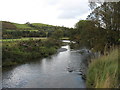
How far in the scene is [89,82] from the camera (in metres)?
6.94

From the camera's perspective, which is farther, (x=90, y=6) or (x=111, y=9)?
(x=90, y=6)

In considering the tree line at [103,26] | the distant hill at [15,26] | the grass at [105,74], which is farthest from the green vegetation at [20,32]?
the grass at [105,74]

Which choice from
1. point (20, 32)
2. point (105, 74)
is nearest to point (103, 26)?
point (105, 74)

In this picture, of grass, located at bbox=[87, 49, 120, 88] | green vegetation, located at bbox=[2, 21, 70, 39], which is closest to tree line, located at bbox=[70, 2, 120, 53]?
grass, located at bbox=[87, 49, 120, 88]

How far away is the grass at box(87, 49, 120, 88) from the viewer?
5.00 m

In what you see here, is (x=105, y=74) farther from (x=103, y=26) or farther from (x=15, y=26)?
(x=15, y=26)

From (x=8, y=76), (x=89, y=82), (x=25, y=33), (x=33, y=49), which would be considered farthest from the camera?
(x=25, y=33)

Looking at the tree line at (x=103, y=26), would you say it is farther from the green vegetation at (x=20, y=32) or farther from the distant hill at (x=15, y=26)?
the distant hill at (x=15, y=26)

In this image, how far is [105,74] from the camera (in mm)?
5664

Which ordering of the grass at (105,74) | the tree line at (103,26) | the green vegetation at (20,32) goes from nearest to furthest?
the grass at (105,74)
the tree line at (103,26)
the green vegetation at (20,32)

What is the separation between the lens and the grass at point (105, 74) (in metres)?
5.00

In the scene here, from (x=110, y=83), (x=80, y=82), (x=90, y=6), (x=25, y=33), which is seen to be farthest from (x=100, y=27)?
(x=25, y=33)

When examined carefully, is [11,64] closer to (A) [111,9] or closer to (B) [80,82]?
(B) [80,82]

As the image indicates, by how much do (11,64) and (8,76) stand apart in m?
3.61
